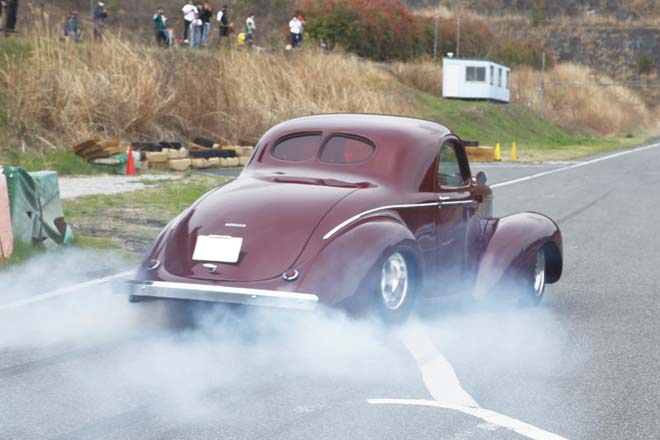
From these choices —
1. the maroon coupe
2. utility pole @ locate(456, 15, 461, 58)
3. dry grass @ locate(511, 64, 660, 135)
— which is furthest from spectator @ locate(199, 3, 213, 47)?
dry grass @ locate(511, 64, 660, 135)

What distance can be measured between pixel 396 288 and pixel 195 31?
1203 inches

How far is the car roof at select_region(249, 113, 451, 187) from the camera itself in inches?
318

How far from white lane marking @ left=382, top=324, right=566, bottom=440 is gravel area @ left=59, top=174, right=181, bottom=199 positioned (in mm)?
10324

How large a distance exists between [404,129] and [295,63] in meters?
27.6

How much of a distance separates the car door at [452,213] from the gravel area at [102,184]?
917 centimetres

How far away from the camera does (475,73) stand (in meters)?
57.8

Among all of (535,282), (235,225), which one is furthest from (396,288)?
(535,282)

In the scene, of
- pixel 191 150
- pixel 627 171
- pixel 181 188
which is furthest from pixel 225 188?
pixel 627 171

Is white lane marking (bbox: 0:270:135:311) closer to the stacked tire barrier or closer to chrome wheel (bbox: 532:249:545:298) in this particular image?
chrome wheel (bbox: 532:249:545:298)

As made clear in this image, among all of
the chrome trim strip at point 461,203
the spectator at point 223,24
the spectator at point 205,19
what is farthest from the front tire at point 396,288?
the spectator at point 223,24

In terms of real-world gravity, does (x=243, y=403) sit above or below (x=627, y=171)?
above

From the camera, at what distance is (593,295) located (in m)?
9.58

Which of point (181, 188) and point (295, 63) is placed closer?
point (181, 188)

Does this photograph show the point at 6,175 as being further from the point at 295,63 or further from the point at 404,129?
the point at 295,63
